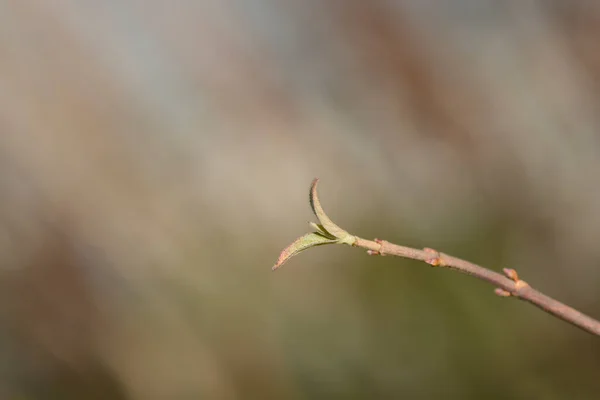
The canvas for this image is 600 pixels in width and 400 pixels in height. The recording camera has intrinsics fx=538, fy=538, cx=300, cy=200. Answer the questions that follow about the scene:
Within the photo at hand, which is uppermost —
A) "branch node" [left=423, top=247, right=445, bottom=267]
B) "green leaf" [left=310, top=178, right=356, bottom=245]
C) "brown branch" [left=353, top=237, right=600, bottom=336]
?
"green leaf" [left=310, top=178, right=356, bottom=245]

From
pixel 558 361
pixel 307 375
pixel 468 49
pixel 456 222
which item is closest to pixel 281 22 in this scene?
pixel 468 49

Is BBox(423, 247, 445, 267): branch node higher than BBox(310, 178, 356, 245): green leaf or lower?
lower

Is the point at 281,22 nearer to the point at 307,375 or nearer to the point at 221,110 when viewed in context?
the point at 221,110

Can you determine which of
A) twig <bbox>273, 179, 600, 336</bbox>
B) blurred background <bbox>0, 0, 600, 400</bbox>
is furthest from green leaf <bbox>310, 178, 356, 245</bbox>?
blurred background <bbox>0, 0, 600, 400</bbox>

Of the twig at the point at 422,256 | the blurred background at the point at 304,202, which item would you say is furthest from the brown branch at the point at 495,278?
the blurred background at the point at 304,202

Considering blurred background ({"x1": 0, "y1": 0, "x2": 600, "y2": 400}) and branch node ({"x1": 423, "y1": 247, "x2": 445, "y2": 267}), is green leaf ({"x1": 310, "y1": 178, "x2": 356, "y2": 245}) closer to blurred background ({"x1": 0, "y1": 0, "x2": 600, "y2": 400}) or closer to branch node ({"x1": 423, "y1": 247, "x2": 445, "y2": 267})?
branch node ({"x1": 423, "y1": 247, "x2": 445, "y2": 267})

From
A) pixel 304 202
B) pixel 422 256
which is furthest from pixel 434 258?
pixel 304 202
